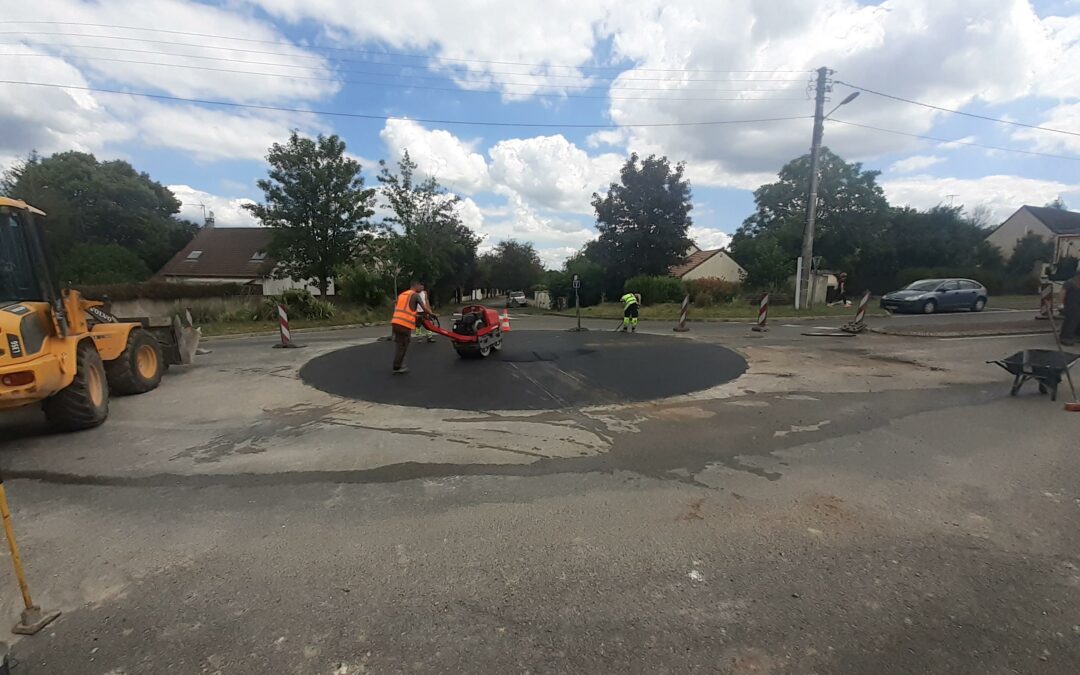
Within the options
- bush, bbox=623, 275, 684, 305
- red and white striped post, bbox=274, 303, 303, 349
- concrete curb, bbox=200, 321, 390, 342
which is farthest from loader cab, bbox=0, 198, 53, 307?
bush, bbox=623, 275, 684, 305

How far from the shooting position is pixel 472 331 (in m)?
10.8

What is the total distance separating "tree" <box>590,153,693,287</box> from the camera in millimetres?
35156

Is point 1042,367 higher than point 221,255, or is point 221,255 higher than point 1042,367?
point 221,255

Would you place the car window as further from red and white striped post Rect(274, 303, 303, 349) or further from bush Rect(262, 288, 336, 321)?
bush Rect(262, 288, 336, 321)

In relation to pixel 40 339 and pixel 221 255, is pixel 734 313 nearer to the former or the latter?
pixel 40 339

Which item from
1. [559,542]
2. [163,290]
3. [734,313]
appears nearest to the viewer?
[559,542]

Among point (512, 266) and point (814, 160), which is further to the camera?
point (512, 266)

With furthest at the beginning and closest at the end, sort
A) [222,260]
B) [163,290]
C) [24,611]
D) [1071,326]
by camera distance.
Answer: [222,260], [163,290], [1071,326], [24,611]

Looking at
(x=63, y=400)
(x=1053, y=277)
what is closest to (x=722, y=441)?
(x=63, y=400)

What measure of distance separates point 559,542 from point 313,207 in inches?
991

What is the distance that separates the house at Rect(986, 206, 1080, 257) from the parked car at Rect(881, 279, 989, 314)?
988 inches

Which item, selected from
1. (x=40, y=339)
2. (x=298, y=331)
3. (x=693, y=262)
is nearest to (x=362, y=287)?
(x=298, y=331)

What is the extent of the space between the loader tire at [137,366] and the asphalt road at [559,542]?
57.9 inches

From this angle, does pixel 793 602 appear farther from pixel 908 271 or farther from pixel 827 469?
pixel 908 271
